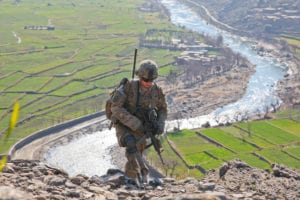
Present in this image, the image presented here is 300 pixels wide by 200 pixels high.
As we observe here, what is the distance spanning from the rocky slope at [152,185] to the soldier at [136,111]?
0.38 m

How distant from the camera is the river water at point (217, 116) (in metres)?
42.1

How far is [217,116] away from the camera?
5553cm

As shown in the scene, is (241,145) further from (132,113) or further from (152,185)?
(132,113)

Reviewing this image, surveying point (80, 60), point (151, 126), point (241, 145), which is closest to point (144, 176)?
point (151, 126)

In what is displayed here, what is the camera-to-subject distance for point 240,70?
71.9 m

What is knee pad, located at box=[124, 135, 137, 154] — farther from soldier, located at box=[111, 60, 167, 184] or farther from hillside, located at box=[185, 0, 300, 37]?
hillside, located at box=[185, 0, 300, 37]

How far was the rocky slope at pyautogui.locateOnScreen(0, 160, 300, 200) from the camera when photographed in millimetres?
7763

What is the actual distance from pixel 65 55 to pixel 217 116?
32259 mm

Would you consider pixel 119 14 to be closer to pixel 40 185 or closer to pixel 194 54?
pixel 194 54

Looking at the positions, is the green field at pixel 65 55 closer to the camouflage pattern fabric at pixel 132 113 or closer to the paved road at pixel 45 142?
the paved road at pixel 45 142

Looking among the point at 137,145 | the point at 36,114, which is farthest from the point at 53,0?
the point at 137,145

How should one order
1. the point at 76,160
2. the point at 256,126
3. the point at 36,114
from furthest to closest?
1. the point at 36,114
2. the point at 256,126
3. the point at 76,160

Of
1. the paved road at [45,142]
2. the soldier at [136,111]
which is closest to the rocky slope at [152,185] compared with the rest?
the soldier at [136,111]

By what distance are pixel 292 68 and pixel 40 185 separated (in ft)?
234
